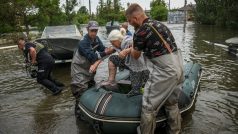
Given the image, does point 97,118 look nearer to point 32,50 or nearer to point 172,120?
point 172,120

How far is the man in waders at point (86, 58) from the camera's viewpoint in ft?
22.3

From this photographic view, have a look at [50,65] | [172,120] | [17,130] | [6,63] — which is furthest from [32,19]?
[172,120]

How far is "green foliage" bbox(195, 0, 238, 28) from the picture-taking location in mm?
36375

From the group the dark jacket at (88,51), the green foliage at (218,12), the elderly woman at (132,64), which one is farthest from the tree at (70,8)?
the elderly woman at (132,64)

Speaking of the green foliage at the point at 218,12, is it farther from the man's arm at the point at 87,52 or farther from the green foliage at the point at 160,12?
the man's arm at the point at 87,52

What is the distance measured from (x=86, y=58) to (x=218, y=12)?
4018 centimetres

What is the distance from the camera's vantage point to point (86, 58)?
692 cm

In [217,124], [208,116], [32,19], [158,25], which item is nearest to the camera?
[158,25]

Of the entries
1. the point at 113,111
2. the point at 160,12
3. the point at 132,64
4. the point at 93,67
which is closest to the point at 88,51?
the point at 93,67

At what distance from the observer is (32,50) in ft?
28.9

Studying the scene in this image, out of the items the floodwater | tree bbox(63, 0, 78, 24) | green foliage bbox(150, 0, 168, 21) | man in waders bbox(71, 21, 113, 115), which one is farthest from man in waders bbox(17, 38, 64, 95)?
green foliage bbox(150, 0, 168, 21)

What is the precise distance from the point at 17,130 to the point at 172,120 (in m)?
3.09

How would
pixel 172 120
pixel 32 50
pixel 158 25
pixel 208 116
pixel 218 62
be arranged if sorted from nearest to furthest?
1. pixel 158 25
2. pixel 172 120
3. pixel 208 116
4. pixel 32 50
5. pixel 218 62

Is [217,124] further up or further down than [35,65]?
further down
